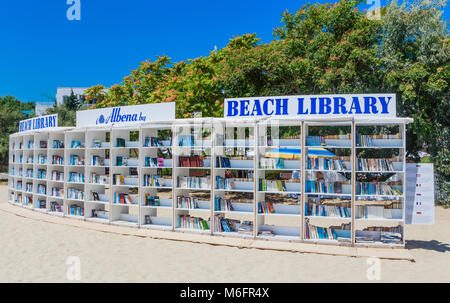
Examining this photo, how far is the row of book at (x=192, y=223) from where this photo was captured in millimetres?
7777

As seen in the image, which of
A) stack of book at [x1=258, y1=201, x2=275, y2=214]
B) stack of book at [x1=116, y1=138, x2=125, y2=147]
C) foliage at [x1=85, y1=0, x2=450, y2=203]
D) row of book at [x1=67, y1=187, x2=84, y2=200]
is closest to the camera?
stack of book at [x1=258, y1=201, x2=275, y2=214]

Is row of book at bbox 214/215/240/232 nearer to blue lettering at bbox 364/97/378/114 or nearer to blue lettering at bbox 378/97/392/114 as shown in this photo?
blue lettering at bbox 364/97/378/114

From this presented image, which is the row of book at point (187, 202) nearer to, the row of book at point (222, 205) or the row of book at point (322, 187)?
the row of book at point (222, 205)

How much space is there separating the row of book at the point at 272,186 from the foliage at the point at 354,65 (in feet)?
20.0

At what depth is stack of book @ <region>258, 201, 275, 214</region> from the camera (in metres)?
7.14

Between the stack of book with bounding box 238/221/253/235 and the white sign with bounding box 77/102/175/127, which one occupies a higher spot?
the white sign with bounding box 77/102/175/127

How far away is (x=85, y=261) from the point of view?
5922 millimetres

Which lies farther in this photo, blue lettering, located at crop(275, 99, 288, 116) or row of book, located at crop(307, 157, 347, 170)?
blue lettering, located at crop(275, 99, 288, 116)

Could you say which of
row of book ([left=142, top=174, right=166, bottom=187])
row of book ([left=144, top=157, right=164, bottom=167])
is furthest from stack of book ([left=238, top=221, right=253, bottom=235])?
row of book ([left=144, top=157, right=164, bottom=167])

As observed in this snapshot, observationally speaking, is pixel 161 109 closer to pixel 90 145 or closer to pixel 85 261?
pixel 90 145

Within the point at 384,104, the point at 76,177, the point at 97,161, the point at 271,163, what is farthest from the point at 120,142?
the point at 384,104

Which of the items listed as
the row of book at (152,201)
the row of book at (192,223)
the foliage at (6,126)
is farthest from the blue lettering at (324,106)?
the foliage at (6,126)

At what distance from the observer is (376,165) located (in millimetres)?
6574

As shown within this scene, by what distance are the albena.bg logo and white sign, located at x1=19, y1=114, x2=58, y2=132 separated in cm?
195
